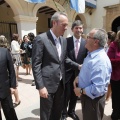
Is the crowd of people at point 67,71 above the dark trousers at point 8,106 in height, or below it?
above

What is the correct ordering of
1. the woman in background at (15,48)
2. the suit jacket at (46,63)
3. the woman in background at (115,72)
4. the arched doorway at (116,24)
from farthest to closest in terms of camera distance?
1. the arched doorway at (116,24)
2. the woman in background at (15,48)
3. the woman in background at (115,72)
4. the suit jacket at (46,63)

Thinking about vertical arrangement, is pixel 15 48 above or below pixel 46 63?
above

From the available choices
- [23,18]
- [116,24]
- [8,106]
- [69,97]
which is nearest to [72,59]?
[69,97]

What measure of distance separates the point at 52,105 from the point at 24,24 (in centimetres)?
693

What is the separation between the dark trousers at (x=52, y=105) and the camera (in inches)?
85.0

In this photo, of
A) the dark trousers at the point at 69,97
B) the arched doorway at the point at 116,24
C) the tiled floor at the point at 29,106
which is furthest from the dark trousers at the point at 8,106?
the arched doorway at the point at 116,24

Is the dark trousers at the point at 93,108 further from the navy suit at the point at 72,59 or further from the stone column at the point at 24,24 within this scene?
the stone column at the point at 24,24

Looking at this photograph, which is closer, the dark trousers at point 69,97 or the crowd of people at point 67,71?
the crowd of people at point 67,71

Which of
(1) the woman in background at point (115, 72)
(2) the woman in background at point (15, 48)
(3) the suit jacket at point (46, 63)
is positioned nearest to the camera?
(3) the suit jacket at point (46, 63)

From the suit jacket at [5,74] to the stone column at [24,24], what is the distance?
6.51 metres

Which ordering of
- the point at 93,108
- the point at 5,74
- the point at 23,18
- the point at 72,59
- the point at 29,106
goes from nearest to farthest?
the point at 93,108, the point at 5,74, the point at 72,59, the point at 29,106, the point at 23,18

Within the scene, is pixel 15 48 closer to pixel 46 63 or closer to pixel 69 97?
pixel 69 97

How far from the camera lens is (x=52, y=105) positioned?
2.32 meters

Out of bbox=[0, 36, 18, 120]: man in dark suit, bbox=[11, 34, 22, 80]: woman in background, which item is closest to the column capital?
bbox=[11, 34, 22, 80]: woman in background
